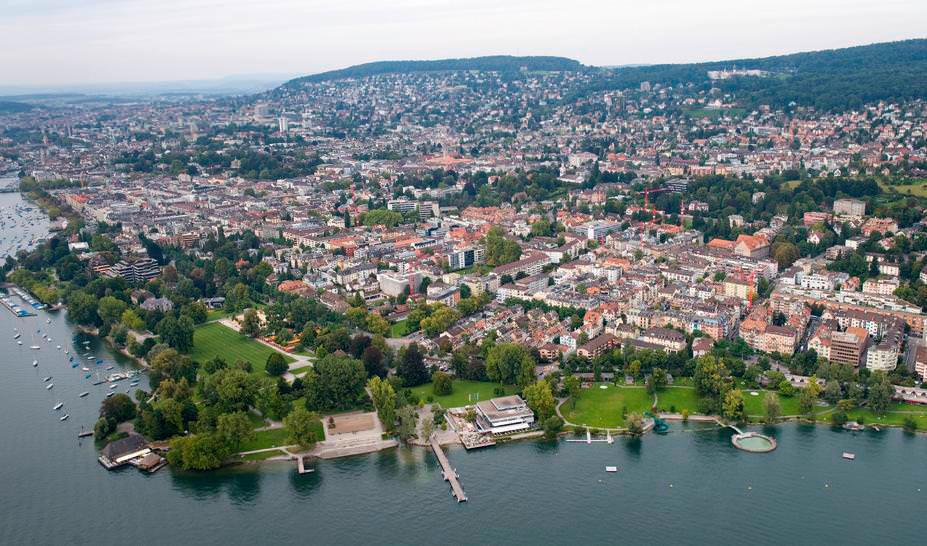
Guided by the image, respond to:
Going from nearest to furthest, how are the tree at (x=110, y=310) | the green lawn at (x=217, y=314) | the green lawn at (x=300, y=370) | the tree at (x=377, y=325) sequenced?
the green lawn at (x=300, y=370) → the tree at (x=377, y=325) → the tree at (x=110, y=310) → the green lawn at (x=217, y=314)

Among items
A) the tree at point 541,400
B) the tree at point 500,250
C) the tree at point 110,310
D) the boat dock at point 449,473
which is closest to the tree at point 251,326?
the tree at point 110,310

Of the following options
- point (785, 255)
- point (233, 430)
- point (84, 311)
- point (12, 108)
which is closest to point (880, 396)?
point (785, 255)

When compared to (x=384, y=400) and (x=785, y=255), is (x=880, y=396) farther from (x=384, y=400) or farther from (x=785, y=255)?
(x=785, y=255)

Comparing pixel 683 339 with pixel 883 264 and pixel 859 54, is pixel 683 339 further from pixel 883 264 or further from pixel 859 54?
pixel 859 54

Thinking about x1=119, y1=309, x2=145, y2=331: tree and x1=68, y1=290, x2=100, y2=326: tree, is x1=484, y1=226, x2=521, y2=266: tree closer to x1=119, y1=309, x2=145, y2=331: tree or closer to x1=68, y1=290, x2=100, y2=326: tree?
x1=119, y1=309, x2=145, y2=331: tree

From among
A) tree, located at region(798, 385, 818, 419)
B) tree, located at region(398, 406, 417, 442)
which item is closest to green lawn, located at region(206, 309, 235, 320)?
tree, located at region(398, 406, 417, 442)

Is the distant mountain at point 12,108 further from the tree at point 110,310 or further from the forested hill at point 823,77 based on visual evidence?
the tree at point 110,310
